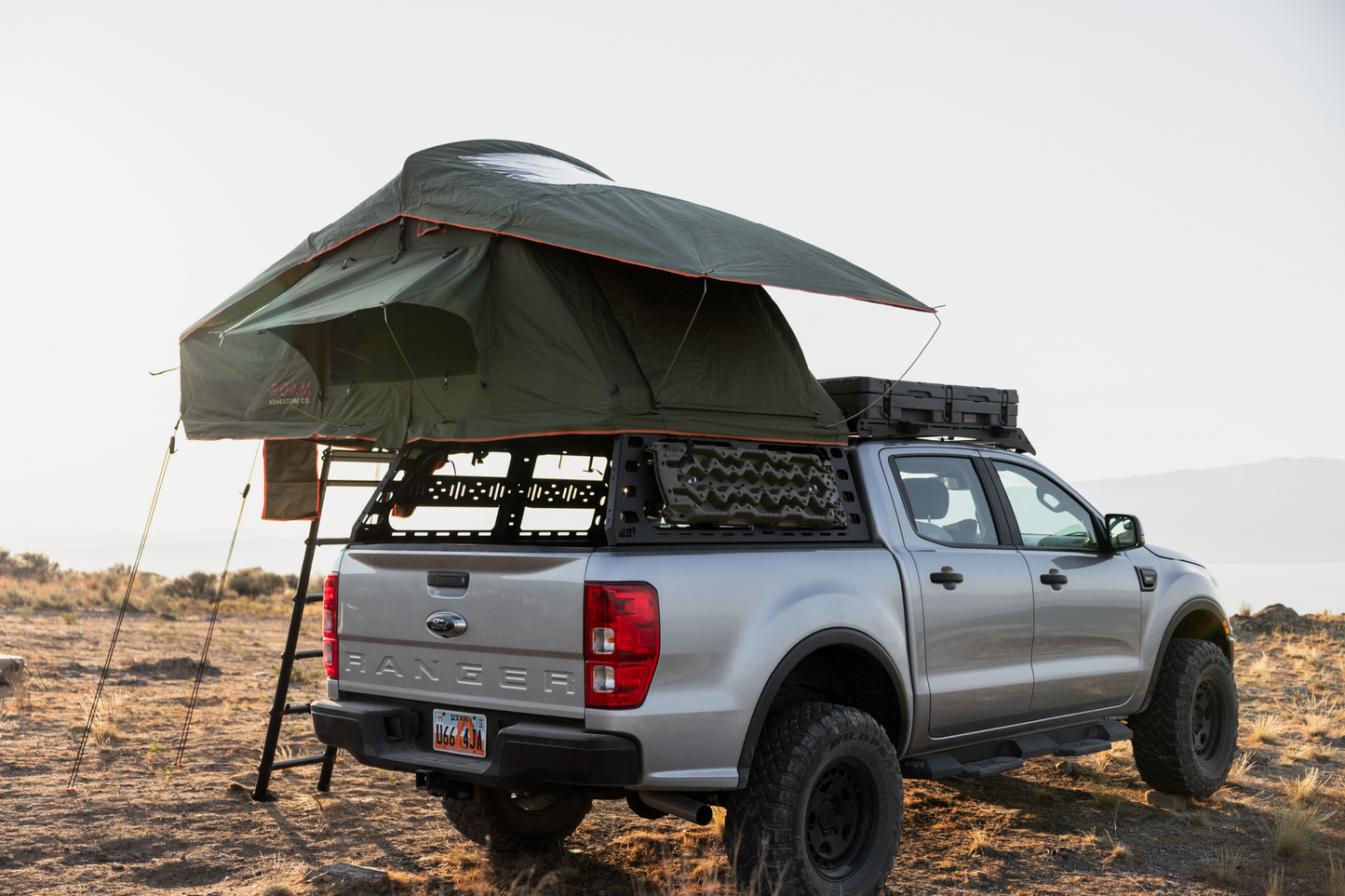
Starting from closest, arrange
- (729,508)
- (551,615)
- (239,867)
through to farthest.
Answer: (551,615) → (729,508) → (239,867)

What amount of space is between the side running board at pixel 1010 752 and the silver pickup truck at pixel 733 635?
2 centimetres

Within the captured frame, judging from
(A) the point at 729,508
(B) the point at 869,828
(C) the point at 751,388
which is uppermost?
(C) the point at 751,388

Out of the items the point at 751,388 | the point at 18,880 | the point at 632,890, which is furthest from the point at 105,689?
the point at 751,388

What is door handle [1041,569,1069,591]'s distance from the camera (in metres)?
5.79

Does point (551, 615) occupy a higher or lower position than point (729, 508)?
lower

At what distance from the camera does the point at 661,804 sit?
4.18 m

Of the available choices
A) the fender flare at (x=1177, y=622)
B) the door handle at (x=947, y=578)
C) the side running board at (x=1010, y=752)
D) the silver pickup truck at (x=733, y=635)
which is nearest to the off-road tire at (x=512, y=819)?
the silver pickup truck at (x=733, y=635)

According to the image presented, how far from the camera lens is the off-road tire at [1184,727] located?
6578mm

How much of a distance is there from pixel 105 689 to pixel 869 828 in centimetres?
935

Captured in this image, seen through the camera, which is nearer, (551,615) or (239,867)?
(551,615)

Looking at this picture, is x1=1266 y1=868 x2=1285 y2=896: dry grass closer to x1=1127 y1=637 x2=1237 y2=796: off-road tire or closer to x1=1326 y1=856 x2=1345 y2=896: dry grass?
x1=1326 y1=856 x2=1345 y2=896: dry grass

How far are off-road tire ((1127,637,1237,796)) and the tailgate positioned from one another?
4256mm

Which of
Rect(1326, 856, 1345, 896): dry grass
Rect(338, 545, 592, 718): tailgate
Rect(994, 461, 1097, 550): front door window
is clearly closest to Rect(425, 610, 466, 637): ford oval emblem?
Rect(338, 545, 592, 718): tailgate

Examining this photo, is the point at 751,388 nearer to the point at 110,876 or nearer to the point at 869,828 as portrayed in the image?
the point at 869,828
